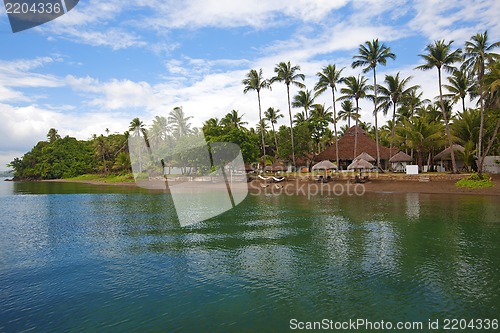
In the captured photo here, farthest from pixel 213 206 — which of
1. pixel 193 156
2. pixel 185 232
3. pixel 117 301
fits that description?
pixel 193 156

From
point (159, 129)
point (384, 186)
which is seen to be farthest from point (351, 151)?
point (159, 129)

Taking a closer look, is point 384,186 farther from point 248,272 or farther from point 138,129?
point 138,129

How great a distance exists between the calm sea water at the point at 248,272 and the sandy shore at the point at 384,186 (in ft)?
40.5

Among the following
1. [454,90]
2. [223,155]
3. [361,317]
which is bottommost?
[361,317]

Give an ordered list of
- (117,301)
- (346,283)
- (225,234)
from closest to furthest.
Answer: (117,301)
(346,283)
(225,234)

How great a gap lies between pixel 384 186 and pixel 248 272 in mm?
29842

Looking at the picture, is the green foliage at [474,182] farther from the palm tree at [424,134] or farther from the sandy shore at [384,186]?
the palm tree at [424,134]

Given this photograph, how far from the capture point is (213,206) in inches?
1109

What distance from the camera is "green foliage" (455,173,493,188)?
31.1 metres

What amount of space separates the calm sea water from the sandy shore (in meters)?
12.3

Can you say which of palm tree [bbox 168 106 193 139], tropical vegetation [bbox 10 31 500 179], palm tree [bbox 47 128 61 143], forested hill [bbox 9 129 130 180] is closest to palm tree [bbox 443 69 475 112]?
tropical vegetation [bbox 10 31 500 179]

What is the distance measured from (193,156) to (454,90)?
37739mm

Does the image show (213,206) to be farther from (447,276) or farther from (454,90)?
(454,90)

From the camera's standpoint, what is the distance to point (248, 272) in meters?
11.2
